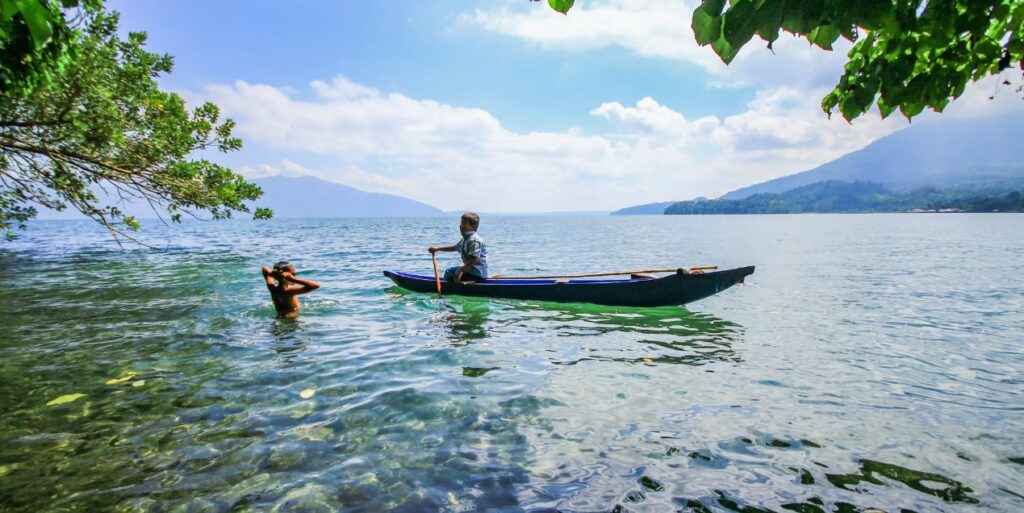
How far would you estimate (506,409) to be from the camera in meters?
6.17

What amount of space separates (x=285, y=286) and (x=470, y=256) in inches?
187

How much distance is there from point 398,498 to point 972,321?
15.1 m

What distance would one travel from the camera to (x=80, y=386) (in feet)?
22.2

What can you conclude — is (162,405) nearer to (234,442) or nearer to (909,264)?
→ (234,442)

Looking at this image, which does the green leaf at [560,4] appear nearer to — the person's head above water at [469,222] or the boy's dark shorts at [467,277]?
the person's head above water at [469,222]

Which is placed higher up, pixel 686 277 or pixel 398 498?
pixel 686 277

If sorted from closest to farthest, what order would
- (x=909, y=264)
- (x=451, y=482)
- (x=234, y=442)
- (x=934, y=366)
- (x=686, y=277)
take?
(x=451, y=482), (x=234, y=442), (x=934, y=366), (x=686, y=277), (x=909, y=264)

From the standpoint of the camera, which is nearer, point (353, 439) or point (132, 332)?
point (353, 439)

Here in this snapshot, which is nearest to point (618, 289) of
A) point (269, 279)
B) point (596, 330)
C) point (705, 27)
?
point (596, 330)

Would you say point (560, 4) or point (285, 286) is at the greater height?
point (560, 4)

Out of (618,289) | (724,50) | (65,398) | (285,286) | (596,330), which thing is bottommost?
(596,330)

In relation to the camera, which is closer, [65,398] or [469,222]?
[65,398]

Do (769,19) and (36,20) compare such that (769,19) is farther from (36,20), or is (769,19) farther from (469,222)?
(469,222)

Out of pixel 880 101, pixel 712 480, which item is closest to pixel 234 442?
pixel 712 480
